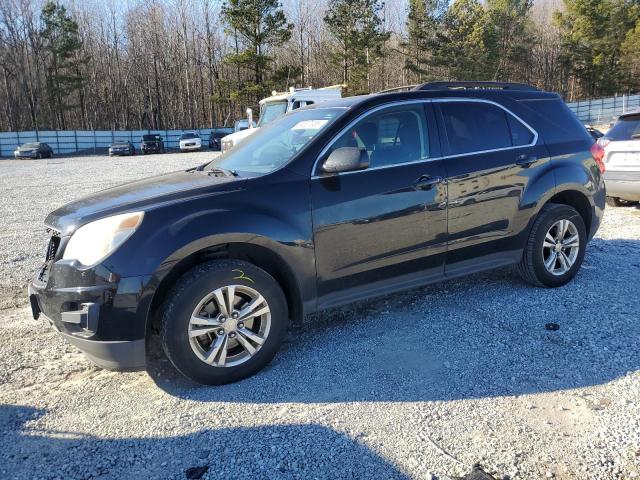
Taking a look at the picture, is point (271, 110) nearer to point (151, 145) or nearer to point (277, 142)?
point (277, 142)

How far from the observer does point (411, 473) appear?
8.12 feet

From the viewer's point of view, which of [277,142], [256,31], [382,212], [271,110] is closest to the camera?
[382,212]

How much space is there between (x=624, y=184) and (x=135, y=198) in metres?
7.65

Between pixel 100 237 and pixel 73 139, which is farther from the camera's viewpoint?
pixel 73 139

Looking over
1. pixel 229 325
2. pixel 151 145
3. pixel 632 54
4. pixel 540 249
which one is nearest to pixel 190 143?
pixel 151 145

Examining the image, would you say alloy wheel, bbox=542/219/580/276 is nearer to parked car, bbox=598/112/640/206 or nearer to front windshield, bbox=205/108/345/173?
front windshield, bbox=205/108/345/173

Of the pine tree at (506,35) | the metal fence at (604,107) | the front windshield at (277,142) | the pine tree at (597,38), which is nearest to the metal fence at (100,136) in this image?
the metal fence at (604,107)

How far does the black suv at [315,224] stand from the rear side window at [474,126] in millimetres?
13

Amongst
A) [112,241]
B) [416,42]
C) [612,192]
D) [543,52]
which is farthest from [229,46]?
[112,241]

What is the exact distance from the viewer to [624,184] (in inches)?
317

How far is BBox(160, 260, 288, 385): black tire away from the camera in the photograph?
3.13 m

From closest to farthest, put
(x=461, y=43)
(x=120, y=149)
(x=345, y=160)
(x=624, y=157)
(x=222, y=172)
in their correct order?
1. (x=345, y=160)
2. (x=222, y=172)
3. (x=624, y=157)
4. (x=120, y=149)
5. (x=461, y=43)

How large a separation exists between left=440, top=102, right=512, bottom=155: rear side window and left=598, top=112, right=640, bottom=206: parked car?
15.0ft

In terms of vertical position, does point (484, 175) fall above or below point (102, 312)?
above
